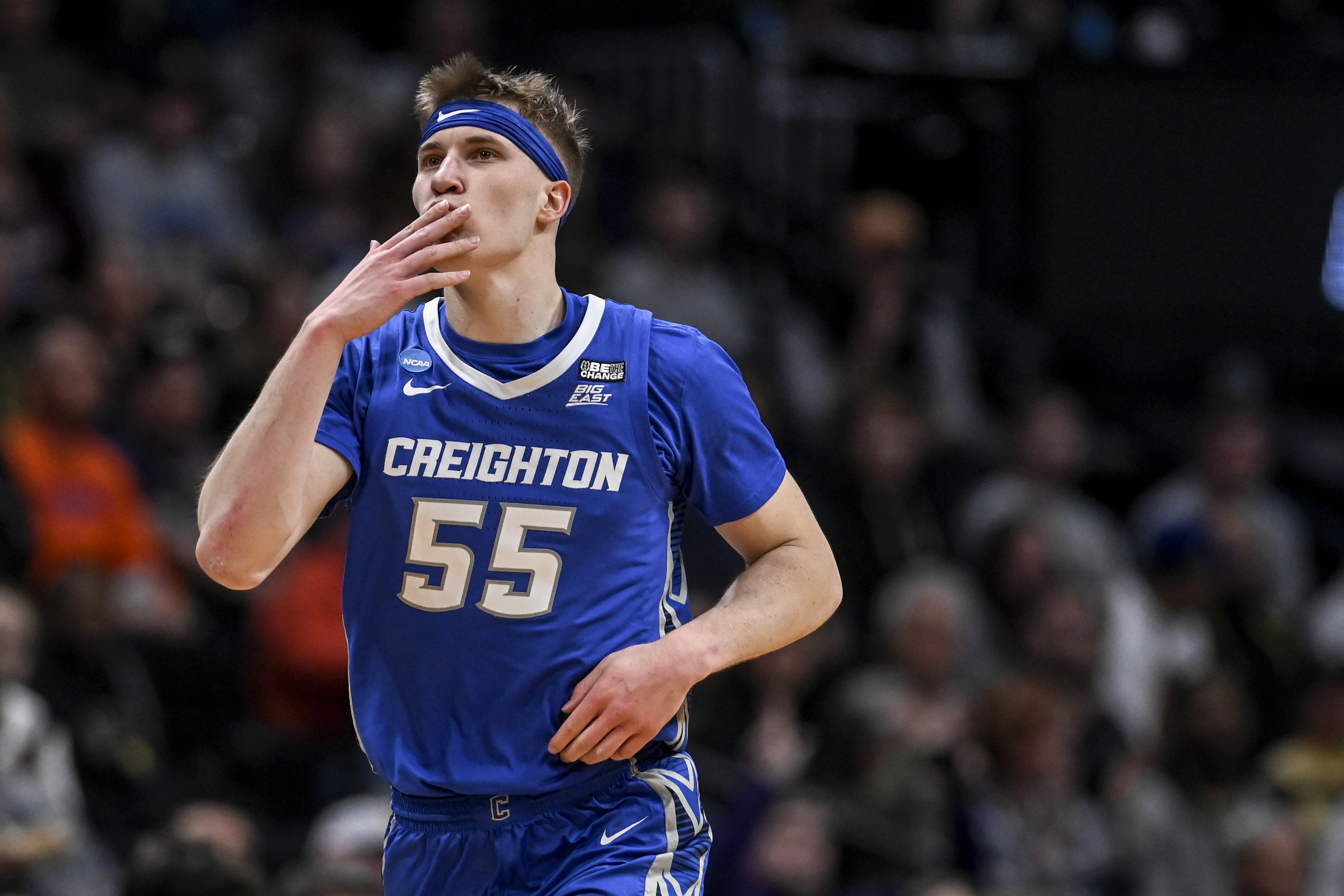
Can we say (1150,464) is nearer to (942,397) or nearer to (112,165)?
(942,397)

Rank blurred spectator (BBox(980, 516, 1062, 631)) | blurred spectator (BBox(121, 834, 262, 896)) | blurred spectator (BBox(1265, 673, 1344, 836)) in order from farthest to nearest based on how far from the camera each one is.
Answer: blurred spectator (BBox(980, 516, 1062, 631)), blurred spectator (BBox(1265, 673, 1344, 836)), blurred spectator (BBox(121, 834, 262, 896))

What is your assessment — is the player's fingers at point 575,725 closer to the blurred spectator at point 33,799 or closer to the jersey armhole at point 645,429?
the jersey armhole at point 645,429

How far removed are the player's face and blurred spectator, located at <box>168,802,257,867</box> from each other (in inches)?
104

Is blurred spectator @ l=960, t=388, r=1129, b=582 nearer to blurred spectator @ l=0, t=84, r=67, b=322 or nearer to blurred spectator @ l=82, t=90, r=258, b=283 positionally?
blurred spectator @ l=82, t=90, r=258, b=283

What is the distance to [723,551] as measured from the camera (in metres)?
8.92

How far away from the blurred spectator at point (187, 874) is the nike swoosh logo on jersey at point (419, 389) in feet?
4.90

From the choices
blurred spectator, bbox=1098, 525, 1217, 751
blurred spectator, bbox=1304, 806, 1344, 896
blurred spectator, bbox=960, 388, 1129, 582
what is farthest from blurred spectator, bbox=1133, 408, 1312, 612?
blurred spectator, bbox=1304, 806, 1344, 896

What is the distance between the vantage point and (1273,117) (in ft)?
39.3

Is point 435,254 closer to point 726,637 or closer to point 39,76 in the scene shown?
point 726,637

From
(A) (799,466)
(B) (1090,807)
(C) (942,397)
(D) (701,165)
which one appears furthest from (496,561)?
(D) (701,165)

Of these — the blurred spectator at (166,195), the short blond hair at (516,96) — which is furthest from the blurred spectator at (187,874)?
the blurred spectator at (166,195)

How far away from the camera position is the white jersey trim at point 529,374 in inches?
151

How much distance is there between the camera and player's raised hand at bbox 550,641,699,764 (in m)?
3.64

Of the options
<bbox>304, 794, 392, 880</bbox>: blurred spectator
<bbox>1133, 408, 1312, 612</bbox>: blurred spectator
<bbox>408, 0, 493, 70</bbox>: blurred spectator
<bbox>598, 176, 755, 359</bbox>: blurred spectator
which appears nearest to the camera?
<bbox>304, 794, 392, 880</bbox>: blurred spectator
